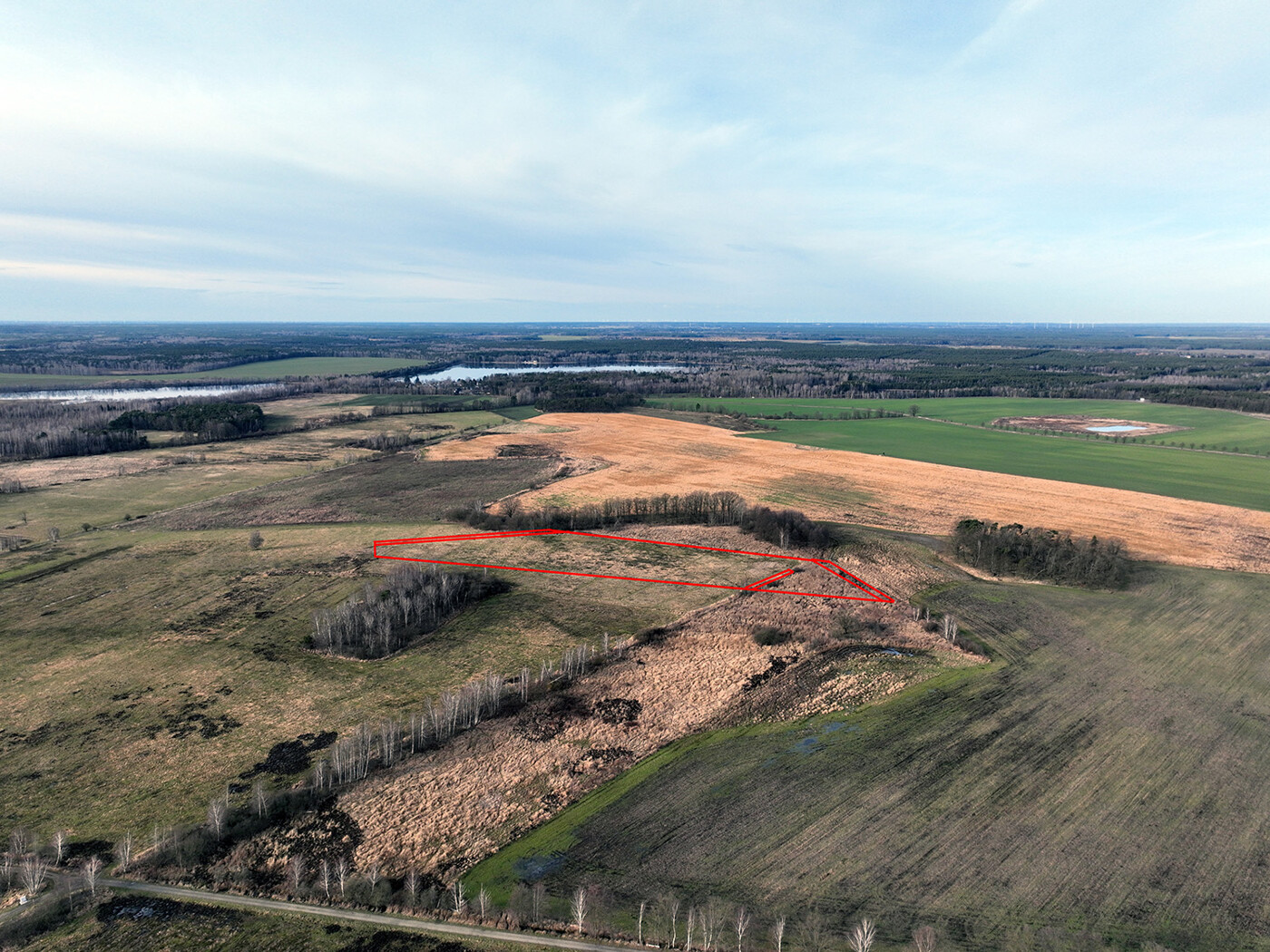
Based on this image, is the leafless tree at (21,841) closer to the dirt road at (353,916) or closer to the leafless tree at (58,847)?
the leafless tree at (58,847)

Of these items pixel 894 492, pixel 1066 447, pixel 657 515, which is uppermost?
pixel 1066 447

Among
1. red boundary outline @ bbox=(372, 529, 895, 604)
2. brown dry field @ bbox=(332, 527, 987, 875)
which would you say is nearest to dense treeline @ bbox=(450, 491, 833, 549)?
red boundary outline @ bbox=(372, 529, 895, 604)

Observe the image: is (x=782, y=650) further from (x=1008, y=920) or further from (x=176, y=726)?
(x=176, y=726)

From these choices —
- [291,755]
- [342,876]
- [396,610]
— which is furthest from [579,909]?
[396,610]

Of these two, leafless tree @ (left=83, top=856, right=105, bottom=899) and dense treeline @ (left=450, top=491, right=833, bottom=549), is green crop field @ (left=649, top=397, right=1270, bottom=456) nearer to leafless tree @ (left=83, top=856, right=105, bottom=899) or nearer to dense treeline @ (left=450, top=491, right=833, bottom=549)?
dense treeline @ (left=450, top=491, right=833, bottom=549)

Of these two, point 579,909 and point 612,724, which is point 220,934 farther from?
point 612,724

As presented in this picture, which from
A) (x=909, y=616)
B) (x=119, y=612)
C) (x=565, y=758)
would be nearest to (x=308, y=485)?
(x=119, y=612)
